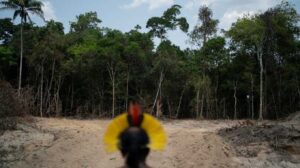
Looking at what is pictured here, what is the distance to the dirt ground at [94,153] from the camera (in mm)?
10609

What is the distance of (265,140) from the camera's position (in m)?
13.4

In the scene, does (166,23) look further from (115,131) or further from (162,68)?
(115,131)

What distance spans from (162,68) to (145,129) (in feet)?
84.8

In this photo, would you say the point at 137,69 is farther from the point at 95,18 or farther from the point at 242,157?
the point at 242,157

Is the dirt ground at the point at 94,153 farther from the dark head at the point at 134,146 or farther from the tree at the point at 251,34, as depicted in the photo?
the tree at the point at 251,34

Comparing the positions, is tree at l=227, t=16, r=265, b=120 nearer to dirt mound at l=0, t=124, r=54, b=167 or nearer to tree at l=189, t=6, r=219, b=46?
tree at l=189, t=6, r=219, b=46

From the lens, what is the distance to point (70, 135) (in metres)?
13.6

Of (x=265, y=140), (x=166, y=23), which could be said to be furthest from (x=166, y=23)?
(x=265, y=140)

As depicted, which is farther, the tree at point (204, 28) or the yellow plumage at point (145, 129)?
the tree at point (204, 28)

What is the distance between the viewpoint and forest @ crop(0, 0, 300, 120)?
27500 millimetres

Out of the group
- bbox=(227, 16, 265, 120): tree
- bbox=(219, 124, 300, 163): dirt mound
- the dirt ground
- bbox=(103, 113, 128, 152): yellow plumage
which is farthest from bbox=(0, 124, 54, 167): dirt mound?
bbox=(227, 16, 265, 120): tree

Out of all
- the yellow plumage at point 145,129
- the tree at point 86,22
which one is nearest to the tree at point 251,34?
the tree at point 86,22

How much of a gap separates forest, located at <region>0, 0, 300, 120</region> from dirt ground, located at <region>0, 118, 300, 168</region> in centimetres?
1211

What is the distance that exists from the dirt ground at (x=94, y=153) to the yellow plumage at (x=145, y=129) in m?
8.05
